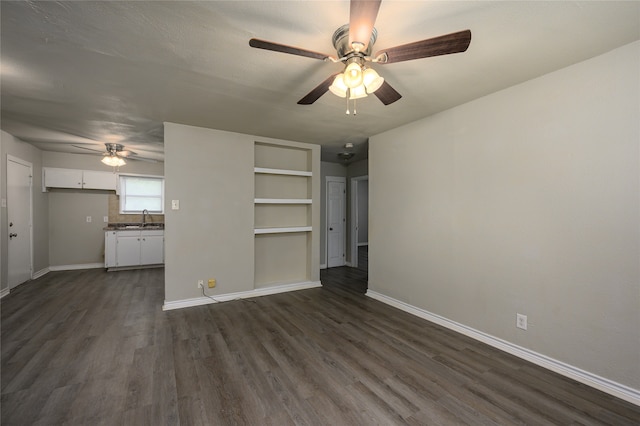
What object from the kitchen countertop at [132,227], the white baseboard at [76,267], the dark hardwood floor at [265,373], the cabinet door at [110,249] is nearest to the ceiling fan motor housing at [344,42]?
the dark hardwood floor at [265,373]

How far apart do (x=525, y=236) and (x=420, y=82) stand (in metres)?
1.69

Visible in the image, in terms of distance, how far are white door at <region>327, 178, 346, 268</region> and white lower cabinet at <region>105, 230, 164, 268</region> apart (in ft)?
12.4

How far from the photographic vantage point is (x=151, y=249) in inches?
233

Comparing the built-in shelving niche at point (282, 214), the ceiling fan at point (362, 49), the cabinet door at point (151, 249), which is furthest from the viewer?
the cabinet door at point (151, 249)

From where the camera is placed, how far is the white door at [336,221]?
20.5 ft

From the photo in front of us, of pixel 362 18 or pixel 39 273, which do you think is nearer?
pixel 362 18

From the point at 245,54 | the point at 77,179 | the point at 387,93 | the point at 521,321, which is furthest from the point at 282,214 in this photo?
the point at 77,179

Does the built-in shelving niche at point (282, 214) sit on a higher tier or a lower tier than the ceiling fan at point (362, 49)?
lower

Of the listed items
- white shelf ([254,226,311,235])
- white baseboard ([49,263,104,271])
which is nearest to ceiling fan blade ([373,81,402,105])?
white shelf ([254,226,311,235])

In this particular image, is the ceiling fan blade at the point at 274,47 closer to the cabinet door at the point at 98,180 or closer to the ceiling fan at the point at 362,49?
the ceiling fan at the point at 362,49

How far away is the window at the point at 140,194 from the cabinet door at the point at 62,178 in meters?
0.72

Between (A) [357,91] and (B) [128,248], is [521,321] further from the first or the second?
(B) [128,248]

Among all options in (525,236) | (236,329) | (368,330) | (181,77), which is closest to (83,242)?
(236,329)

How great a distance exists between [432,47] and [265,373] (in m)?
2.57
